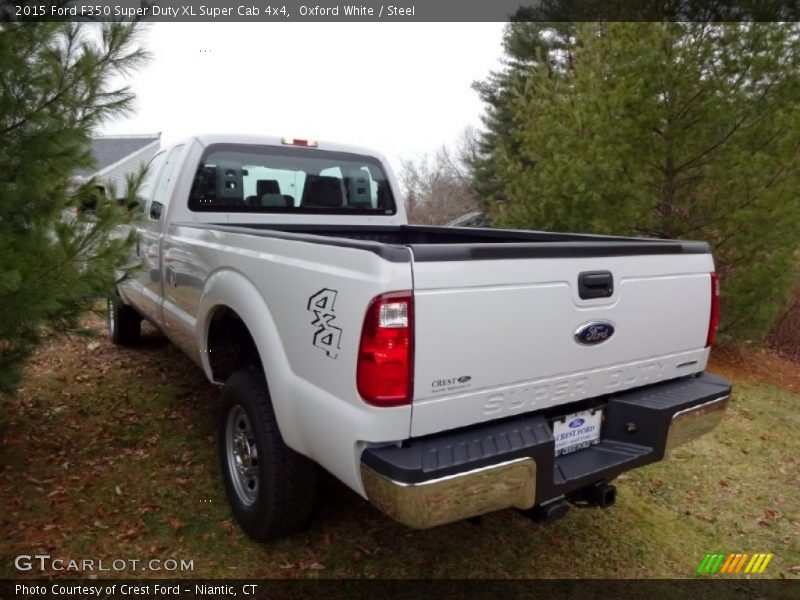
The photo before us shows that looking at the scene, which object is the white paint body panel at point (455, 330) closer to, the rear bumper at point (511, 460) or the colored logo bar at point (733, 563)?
the rear bumper at point (511, 460)

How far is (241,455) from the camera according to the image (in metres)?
3.17

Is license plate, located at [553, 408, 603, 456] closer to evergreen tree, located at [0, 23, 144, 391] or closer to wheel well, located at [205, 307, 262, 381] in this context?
wheel well, located at [205, 307, 262, 381]

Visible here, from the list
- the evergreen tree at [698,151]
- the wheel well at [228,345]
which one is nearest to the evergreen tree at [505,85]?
the evergreen tree at [698,151]

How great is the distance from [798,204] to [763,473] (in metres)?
3.73

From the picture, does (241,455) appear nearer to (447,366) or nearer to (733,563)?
(447,366)

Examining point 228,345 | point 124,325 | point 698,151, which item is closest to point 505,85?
point 698,151

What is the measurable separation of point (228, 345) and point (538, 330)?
2025 mm

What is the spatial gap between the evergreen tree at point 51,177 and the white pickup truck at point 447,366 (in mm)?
606

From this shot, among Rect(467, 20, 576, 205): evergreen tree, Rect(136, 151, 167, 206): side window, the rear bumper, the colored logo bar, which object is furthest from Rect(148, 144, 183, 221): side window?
Rect(467, 20, 576, 205): evergreen tree

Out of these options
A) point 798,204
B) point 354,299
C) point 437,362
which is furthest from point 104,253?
point 798,204

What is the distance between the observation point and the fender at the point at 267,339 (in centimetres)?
250

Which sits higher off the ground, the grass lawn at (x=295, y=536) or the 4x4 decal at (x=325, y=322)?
the 4x4 decal at (x=325, y=322)

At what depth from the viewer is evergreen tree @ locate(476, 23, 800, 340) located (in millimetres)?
6590

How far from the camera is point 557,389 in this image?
2479mm
